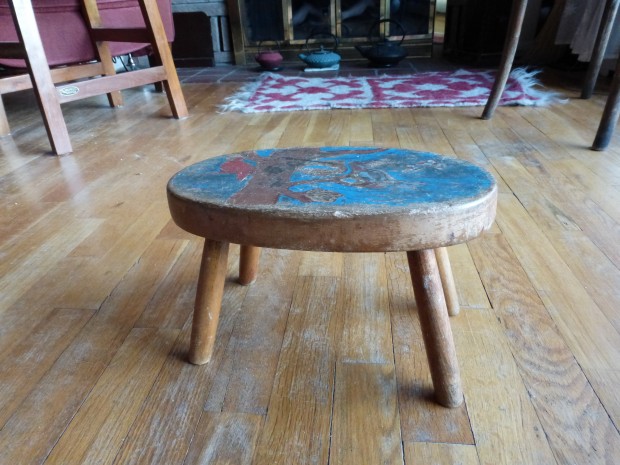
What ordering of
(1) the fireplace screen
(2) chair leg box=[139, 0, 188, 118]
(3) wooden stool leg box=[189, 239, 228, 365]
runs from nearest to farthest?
(3) wooden stool leg box=[189, 239, 228, 365], (2) chair leg box=[139, 0, 188, 118], (1) the fireplace screen

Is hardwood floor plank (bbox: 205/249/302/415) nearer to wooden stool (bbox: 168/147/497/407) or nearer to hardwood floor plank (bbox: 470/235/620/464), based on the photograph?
wooden stool (bbox: 168/147/497/407)

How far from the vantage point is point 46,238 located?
0.99 meters

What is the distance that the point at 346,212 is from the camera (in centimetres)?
48

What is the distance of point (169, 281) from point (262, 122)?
1.07 metres

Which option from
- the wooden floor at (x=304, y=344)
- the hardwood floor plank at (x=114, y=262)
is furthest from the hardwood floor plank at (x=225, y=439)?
the hardwood floor plank at (x=114, y=262)

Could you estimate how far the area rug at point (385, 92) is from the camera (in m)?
1.94

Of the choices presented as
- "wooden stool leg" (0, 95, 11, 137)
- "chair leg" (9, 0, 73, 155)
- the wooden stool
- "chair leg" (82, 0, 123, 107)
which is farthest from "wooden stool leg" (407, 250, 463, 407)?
"chair leg" (82, 0, 123, 107)

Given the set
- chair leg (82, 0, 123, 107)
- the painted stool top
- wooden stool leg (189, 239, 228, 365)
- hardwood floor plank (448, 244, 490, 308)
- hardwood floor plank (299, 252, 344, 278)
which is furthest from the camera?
chair leg (82, 0, 123, 107)

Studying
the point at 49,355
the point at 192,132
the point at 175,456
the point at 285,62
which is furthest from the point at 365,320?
the point at 285,62

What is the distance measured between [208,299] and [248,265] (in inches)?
7.4

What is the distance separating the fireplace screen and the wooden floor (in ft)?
7.50

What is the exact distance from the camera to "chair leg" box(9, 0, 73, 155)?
1.41m

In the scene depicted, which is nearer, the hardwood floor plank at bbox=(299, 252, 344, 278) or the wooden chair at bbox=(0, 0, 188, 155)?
the hardwood floor plank at bbox=(299, 252, 344, 278)

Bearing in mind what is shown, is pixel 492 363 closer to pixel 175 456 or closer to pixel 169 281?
pixel 175 456
